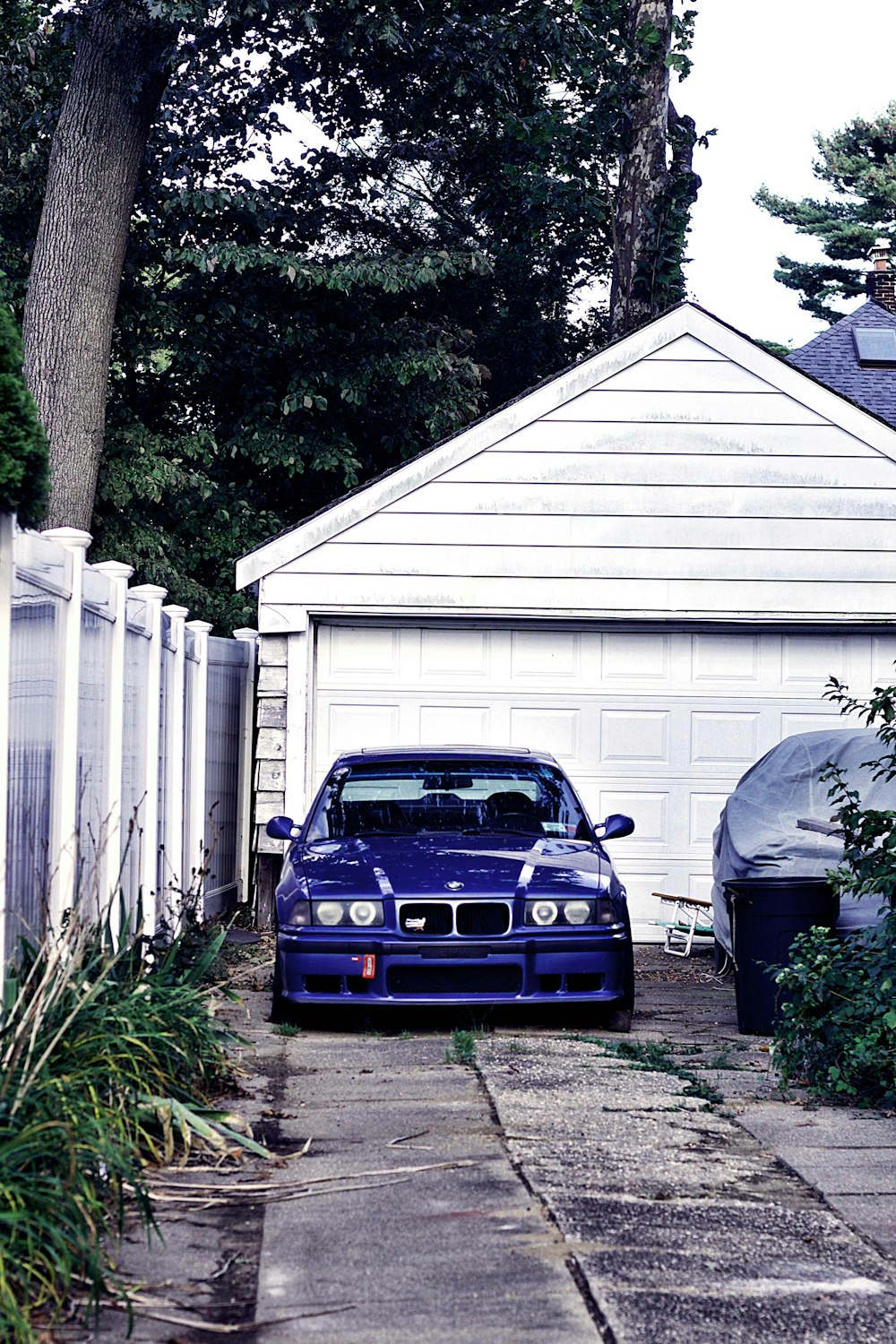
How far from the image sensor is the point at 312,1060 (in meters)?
6.93

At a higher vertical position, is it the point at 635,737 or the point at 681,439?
the point at 681,439

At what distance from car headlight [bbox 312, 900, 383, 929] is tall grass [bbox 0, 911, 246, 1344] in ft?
3.52

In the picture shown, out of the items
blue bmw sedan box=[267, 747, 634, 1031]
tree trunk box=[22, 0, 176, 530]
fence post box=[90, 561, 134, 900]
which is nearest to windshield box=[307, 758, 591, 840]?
blue bmw sedan box=[267, 747, 634, 1031]

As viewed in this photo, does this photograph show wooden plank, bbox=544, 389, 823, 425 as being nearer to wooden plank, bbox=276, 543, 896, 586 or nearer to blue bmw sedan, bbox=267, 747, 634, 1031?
wooden plank, bbox=276, 543, 896, 586

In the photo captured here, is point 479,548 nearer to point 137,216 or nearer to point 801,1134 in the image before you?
point 801,1134

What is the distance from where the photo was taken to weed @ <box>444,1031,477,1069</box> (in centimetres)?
679

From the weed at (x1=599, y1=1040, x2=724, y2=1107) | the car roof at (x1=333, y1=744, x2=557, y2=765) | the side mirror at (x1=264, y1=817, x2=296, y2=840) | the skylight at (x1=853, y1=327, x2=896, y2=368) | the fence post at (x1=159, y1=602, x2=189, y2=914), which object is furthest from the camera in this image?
the skylight at (x1=853, y1=327, x2=896, y2=368)

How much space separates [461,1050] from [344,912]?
3.07ft

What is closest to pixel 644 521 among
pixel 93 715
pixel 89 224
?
pixel 93 715

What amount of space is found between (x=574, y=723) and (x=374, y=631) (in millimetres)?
1631

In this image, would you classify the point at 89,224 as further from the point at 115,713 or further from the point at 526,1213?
the point at 526,1213

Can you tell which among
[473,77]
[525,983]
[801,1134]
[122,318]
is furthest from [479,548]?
[473,77]

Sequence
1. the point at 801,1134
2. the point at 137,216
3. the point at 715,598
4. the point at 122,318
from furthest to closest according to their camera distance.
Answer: the point at 137,216, the point at 122,318, the point at 715,598, the point at 801,1134

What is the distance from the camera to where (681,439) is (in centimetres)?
1197
